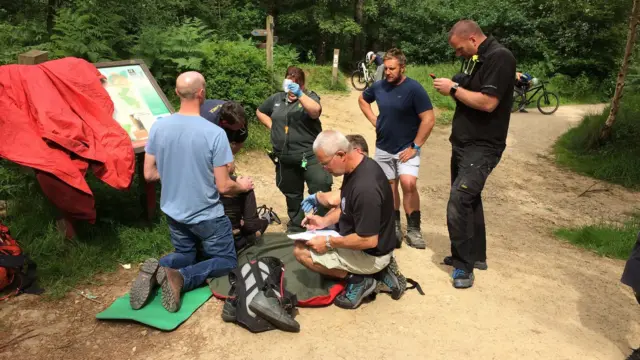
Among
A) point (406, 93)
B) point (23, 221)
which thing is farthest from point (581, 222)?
point (23, 221)

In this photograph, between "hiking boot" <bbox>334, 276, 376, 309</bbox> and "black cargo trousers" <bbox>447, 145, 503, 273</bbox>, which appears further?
"black cargo trousers" <bbox>447, 145, 503, 273</bbox>

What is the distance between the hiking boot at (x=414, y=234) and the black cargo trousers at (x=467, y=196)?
0.79 metres

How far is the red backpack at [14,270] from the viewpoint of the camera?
372cm

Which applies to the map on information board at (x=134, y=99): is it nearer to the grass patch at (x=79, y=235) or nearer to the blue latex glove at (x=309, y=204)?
the grass patch at (x=79, y=235)

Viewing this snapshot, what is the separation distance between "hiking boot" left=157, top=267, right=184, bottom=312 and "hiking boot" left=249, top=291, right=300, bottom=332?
0.58 m

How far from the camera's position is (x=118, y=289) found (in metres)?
4.05

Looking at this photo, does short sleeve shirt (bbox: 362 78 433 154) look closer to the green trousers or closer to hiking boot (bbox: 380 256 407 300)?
the green trousers

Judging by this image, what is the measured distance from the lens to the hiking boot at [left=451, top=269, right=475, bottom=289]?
13.8ft

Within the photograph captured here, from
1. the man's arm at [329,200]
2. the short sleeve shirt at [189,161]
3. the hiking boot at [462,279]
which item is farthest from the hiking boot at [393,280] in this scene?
the short sleeve shirt at [189,161]

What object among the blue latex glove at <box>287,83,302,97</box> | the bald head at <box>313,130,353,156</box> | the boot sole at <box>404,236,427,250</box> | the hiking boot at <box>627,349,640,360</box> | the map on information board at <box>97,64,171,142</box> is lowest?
the boot sole at <box>404,236,427,250</box>

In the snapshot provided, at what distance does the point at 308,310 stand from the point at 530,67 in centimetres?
1818

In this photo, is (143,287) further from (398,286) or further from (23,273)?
(398,286)

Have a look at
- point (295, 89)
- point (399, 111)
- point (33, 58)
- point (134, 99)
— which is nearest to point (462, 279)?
point (399, 111)

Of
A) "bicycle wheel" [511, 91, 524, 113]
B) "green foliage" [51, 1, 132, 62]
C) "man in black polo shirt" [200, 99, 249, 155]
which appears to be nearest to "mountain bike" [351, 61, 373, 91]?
"bicycle wheel" [511, 91, 524, 113]
